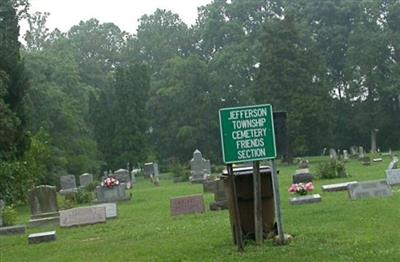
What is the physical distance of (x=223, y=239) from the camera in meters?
11.4

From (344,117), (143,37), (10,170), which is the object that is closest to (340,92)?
(344,117)

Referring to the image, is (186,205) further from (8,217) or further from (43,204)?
(8,217)

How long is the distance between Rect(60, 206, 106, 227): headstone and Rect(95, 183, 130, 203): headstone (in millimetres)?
9931

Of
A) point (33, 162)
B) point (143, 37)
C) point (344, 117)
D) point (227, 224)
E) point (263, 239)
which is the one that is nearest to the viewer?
point (263, 239)

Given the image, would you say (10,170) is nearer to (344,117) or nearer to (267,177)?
(267,177)

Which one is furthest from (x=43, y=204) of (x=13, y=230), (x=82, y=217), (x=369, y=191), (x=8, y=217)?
(x=369, y=191)

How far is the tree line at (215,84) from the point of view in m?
53.2

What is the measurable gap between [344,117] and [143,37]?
107 feet

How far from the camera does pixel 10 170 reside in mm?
21172

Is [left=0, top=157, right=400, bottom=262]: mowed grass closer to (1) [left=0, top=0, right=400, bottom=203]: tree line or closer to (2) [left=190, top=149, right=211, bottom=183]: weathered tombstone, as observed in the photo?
(1) [left=0, top=0, right=400, bottom=203]: tree line

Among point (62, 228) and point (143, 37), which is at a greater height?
point (143, 37)

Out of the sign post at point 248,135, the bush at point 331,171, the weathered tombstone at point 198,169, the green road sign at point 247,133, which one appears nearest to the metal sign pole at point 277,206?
the sign post at point 248,135

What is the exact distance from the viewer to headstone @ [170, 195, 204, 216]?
17.6 meters

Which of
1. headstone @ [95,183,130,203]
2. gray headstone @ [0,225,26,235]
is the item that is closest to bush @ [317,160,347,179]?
headstone @ [95,183,130,203]
